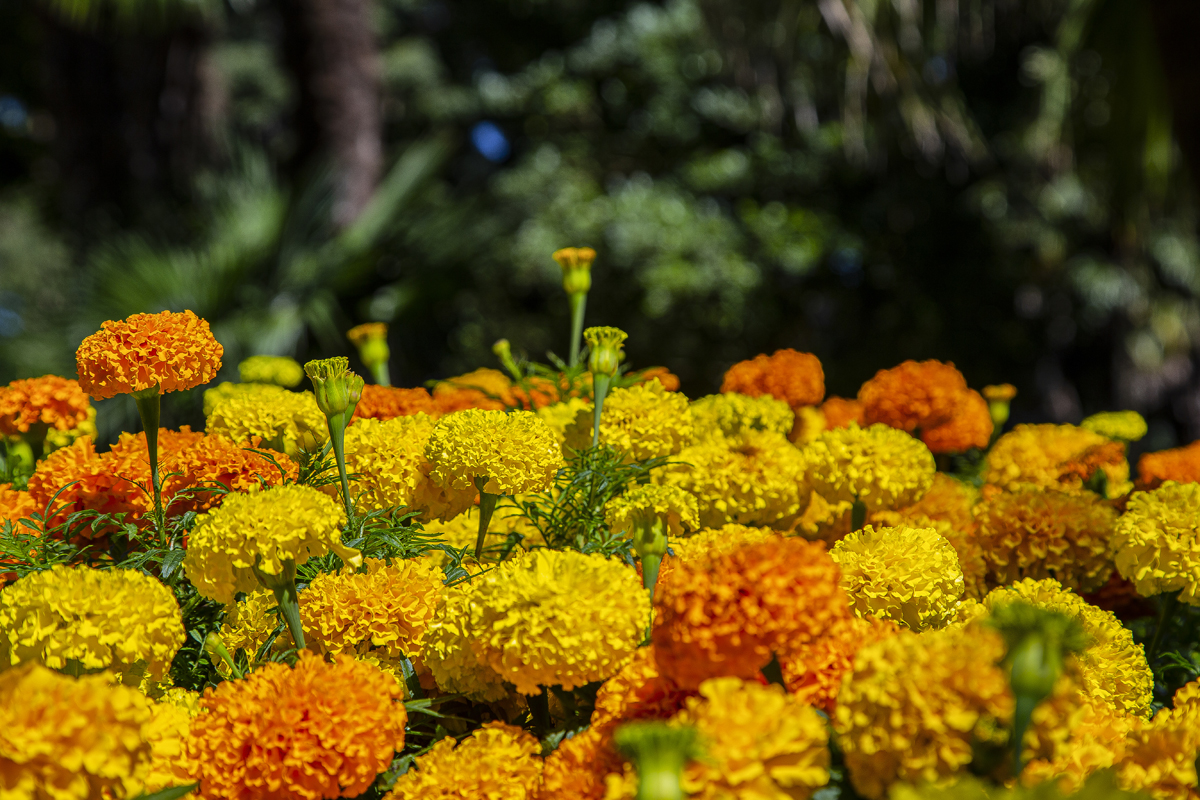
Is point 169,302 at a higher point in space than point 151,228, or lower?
lower

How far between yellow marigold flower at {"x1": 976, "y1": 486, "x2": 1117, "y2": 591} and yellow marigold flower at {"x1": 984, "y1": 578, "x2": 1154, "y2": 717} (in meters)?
0.21

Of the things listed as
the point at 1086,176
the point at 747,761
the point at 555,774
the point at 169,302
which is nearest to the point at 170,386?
the point at 555,774

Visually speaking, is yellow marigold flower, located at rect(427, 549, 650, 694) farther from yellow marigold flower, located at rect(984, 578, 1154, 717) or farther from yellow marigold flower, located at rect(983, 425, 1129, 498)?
yellow marigold flower, located at rect(983, 425, 1129, 498)

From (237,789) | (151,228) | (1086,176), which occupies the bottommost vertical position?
(237,789)

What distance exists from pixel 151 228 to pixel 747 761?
4656 millimetres

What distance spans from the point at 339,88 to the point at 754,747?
4.21 meters

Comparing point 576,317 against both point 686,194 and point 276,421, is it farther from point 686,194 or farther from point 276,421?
point 686,194

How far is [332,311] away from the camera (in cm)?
383

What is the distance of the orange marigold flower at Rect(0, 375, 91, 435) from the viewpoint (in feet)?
3.87

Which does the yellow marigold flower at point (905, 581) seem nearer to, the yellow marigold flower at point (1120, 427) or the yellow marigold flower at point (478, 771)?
the yellow marigold flower at point (478, 771)

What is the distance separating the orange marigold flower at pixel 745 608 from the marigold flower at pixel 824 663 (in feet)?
0.10

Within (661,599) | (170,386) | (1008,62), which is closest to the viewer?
(661,599)

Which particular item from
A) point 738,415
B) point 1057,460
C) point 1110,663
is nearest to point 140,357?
point 738,415

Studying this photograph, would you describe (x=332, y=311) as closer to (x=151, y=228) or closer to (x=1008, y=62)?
(x=151, y=228)
